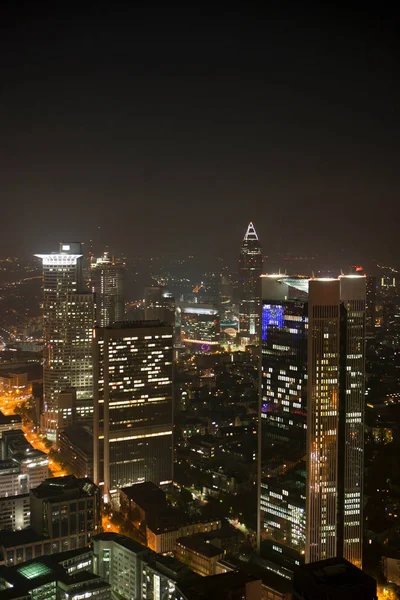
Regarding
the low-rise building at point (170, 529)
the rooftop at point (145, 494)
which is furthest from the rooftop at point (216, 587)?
the rooftop at point (145, 494)

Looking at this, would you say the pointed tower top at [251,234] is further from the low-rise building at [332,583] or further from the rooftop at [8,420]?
the low-rise building at [332,583]

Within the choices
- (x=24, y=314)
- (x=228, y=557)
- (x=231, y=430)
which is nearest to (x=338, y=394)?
(x=228, y=557)

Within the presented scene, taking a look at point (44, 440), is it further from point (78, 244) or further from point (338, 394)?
point (338, 394)

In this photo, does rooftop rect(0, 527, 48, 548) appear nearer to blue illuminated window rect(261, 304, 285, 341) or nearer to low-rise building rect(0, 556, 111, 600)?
low-rise building rect(0, 556, 111, 600)

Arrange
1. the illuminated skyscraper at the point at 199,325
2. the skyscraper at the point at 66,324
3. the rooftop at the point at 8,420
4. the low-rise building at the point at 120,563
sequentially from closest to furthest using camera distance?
1. the low-rise building at the point at 120,563
2. the rooftop at the point at 8,420
3. the skyscraper at the point at 66,324
4. the illuminated skyscraper at the point at 199,325

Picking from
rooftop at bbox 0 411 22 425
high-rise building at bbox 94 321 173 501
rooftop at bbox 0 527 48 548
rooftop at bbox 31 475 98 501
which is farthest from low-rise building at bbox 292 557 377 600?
rooftop at bbox 0 411 22 425

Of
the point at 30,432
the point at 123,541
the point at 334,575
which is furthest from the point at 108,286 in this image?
the point at 334,575

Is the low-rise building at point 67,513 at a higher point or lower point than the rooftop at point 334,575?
lower
